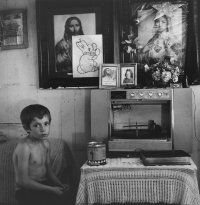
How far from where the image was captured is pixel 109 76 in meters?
2.67

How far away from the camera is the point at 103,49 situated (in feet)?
9.34

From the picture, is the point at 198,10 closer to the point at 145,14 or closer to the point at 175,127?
the point at 145,14

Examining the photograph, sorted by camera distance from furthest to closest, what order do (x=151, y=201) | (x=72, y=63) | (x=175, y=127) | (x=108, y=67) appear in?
(x=72, y=63)
(x=108, y=67)
(x=175, y=127)
(x=151, y=201)

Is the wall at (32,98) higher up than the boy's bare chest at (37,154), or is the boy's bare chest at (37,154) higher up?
the wall at (32,98)

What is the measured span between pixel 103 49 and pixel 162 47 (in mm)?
496

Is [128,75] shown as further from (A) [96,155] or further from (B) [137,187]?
(B) [137,187]

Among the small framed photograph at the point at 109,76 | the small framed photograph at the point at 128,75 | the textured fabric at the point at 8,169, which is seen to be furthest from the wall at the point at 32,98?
the small framed photograph at the point at 128,75

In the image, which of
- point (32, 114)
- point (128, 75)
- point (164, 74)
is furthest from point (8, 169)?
point (164, 74)

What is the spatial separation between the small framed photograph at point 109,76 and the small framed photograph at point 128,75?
0.04 m

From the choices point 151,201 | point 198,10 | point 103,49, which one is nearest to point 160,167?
point 151,201

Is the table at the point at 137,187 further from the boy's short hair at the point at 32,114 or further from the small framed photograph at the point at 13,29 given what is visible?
the small framed photograph at the point at 13,29

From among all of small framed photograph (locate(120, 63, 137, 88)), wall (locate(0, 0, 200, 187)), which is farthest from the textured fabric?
small framed photograph (locate(120, 63, 137, 88))

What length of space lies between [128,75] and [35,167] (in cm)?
101

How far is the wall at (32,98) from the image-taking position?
2949 mm
